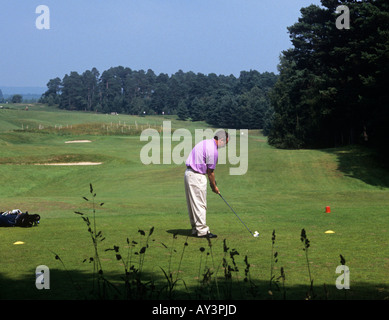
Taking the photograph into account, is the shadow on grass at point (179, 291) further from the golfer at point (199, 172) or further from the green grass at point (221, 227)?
the golfer at point (199, 172)

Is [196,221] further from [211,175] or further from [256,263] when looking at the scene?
[256,263]

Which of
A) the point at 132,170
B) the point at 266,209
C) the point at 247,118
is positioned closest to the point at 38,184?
the point at 132,170

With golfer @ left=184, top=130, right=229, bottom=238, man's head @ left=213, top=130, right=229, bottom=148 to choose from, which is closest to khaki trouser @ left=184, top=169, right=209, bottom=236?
golfer @ left=184, top=130, right=229, bottom=238

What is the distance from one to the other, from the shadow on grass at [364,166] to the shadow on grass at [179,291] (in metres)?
28.6

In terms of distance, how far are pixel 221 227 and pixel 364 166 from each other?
89.4ft

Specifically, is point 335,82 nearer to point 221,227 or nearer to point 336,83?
point 336,83

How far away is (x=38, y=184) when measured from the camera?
36250mm

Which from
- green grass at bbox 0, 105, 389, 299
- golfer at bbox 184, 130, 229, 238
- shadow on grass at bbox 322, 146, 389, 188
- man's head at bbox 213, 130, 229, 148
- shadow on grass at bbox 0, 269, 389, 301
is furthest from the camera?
shadow on grass at bbox 322, 146, 389, 188

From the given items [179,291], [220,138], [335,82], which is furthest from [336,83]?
[179,291]

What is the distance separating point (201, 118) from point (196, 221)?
169932 mm

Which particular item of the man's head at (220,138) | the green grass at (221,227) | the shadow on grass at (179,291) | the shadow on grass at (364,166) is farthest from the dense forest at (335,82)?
the shadow on grass at (179,291)

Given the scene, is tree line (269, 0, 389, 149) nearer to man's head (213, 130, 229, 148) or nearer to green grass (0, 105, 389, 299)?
green grass (0, 105, 389, 299)

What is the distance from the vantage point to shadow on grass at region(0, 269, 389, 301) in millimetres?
6512

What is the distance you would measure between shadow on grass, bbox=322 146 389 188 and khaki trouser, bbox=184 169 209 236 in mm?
24538
